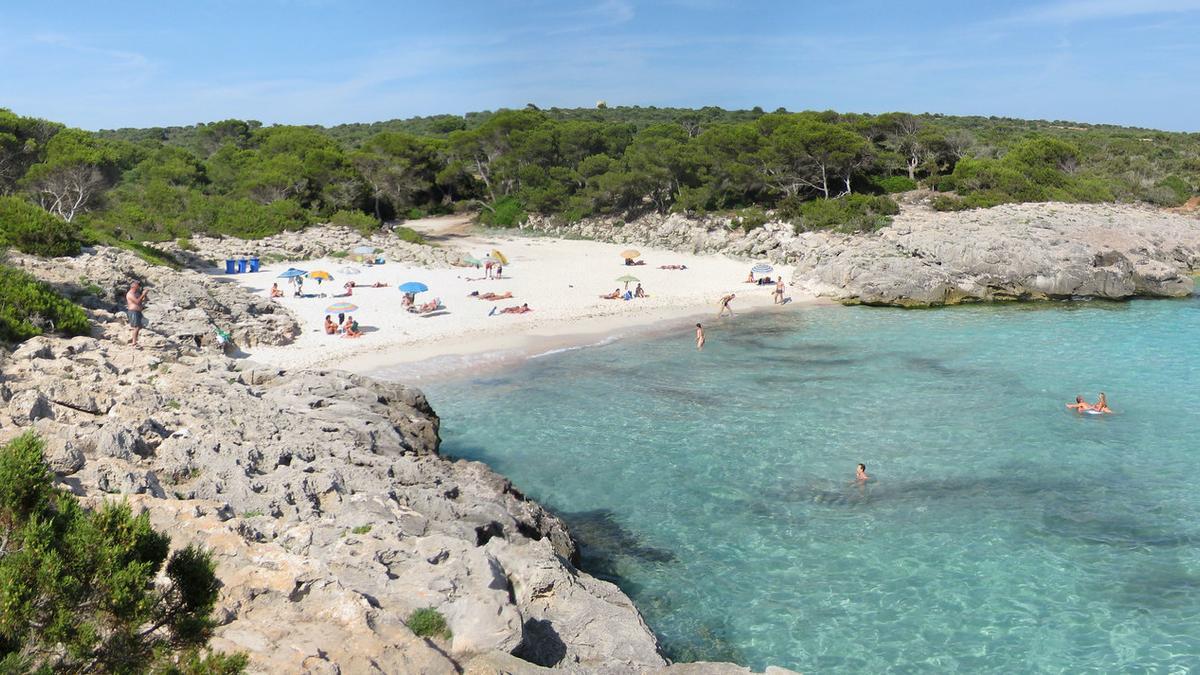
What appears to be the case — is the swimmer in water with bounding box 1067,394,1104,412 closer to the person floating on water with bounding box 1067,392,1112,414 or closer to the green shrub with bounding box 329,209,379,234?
the person floating on water with bounding box 1067,392,1112,414

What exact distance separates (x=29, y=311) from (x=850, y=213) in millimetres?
38666

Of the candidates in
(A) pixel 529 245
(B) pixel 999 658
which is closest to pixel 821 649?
(B) pixel 999 658

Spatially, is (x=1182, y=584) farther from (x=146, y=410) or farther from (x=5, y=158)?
(x=5, y=158)

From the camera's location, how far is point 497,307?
30.8 metres

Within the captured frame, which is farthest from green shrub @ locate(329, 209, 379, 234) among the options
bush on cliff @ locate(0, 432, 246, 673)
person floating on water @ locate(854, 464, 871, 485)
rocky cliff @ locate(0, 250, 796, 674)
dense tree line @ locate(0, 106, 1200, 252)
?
bush on cliff @ locate(0, 432, 246, 673)

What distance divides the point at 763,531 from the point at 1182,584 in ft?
20.5

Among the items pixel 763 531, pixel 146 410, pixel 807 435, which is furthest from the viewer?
pixel 807 435

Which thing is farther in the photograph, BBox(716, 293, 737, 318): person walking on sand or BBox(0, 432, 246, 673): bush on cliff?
BBox(716, 293, 737, 318): person walking on sand

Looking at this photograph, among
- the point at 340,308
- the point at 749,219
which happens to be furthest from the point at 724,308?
the point at 749,219

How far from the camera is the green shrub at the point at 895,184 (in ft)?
162

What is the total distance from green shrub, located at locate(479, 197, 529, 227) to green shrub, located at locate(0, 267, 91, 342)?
43.7 m

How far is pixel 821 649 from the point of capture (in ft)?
33.1

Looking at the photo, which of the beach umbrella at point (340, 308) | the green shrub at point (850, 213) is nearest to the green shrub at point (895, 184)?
the green shrub at point (850, 213)

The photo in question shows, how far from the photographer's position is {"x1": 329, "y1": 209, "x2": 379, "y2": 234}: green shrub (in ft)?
160
